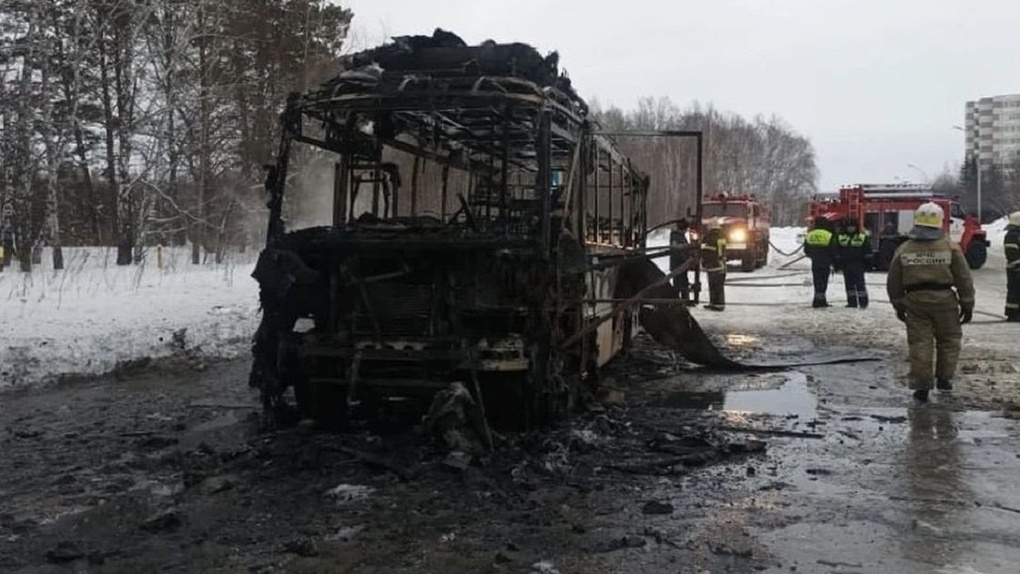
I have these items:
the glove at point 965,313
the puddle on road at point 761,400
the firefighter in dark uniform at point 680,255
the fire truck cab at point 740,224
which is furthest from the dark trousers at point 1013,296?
the fire truck cab at point 740,224

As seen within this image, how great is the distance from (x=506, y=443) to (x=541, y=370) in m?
0.61

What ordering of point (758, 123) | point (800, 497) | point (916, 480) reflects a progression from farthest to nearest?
1. point (758, 123)
2. point (916, 480)
3. point (800, 497)

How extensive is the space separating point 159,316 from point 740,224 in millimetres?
20802

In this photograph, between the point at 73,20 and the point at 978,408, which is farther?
the point at 73,20

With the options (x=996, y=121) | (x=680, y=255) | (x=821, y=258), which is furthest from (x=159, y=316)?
(x=996, y=121)

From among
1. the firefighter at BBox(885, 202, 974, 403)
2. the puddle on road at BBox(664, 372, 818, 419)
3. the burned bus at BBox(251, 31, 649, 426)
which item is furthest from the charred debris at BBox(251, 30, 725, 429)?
the firefighter at BBox(885, 202, 974, 403)

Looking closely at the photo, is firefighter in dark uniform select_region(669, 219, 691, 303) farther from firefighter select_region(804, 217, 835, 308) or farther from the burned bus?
firefighter select_region(804, 217, 835, 308)

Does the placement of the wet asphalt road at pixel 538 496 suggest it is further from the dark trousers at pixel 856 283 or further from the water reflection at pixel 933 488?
the dark trousers at pixel 856 283

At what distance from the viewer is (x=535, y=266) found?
6926 mm

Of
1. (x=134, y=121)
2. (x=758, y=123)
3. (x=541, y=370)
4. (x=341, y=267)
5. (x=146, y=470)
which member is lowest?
(x=146, y=470)

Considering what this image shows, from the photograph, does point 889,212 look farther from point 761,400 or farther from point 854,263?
point 761,400

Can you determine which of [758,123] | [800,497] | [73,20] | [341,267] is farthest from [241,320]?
[758,123]

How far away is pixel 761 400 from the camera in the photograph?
9133mm

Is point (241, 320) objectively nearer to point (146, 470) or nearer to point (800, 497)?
point (146, 470)
